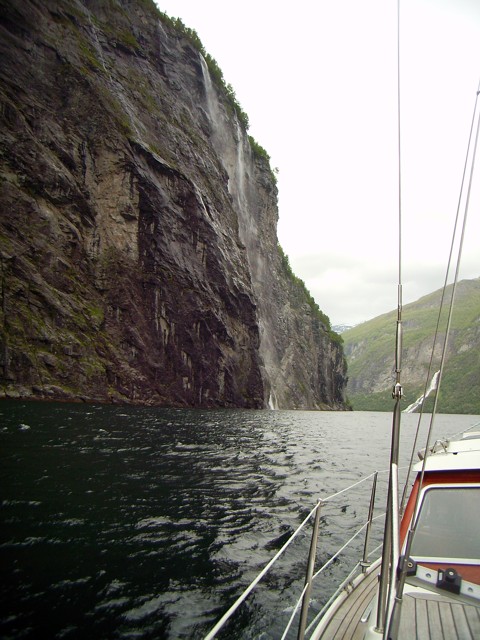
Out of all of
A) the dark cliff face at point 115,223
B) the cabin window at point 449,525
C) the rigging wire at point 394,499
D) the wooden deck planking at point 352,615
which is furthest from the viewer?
the dark cliff face at point 115,223

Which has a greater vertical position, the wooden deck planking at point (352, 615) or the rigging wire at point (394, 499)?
the rigging wire at point (394, 499)

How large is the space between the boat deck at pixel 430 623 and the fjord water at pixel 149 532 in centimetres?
248

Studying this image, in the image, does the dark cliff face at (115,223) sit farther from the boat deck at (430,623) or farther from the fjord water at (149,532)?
the boat deck at (430,623)

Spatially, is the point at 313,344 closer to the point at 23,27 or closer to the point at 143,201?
the point at 143,201

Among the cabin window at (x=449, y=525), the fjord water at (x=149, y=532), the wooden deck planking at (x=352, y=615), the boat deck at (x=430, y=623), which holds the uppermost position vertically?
the cabin window at (x=449, y=525)

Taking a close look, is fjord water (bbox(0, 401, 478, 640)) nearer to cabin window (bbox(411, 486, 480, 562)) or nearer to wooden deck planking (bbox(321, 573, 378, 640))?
wooden deck planking (bbox(321, 573, 378, 640))

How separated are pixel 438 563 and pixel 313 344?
98821 millimetres

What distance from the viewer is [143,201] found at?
50.2 metres

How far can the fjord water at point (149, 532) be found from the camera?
6895 millimetres

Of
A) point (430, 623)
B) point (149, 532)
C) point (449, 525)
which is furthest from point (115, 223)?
point (430, 623)

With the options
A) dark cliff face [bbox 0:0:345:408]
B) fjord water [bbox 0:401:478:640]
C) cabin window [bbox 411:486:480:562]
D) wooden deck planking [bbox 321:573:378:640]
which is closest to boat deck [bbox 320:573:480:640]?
wooden deck planking [bbox 321:573:378:640]

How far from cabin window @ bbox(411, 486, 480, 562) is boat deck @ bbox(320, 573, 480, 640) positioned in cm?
50

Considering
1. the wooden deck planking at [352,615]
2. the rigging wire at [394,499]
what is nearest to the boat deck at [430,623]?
the wooden deck planking at [352,615]

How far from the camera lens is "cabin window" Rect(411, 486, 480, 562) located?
4.71 m
